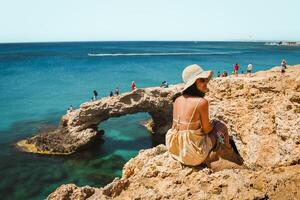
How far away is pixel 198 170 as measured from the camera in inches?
243

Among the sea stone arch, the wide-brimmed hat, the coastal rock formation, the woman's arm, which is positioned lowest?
the sea stone arch

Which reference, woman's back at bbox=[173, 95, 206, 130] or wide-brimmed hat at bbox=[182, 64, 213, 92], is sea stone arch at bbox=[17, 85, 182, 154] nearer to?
wide-brimmed hat at bbox=[182, 64, 213, 92]

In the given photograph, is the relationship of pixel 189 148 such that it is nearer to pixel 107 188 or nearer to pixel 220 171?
pixel 220 171

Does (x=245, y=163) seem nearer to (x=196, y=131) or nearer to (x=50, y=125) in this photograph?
(x=196, y=131)

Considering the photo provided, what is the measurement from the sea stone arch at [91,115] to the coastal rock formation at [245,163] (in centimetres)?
1878

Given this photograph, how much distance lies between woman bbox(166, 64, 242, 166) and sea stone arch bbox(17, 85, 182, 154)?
2558 cm

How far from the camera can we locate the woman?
6.22m

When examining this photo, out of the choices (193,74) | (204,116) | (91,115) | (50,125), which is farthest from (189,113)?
(50,125)

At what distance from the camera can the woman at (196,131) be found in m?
6.22

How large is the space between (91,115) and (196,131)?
27345mm

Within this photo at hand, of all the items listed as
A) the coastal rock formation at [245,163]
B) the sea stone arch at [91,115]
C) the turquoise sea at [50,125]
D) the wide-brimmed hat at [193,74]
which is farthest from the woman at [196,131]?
the sea stone arch at [91,115]

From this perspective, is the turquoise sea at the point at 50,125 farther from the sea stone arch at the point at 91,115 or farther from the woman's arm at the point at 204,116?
the woman's arm at the point at 204,116

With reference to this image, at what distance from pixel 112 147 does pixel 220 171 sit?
1150 inches

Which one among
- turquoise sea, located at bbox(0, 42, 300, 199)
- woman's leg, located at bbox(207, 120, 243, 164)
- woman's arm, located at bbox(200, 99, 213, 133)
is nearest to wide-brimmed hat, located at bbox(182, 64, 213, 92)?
woman's arm, located at bbox(200, 99, 213, 133)
